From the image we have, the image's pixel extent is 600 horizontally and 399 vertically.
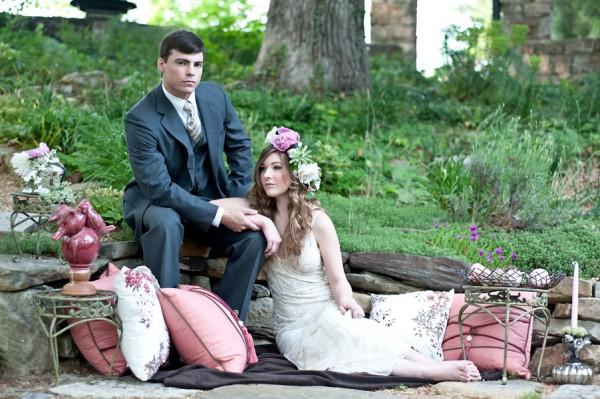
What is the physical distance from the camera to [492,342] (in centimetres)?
519

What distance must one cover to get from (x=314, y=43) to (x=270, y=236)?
5198 millimetres

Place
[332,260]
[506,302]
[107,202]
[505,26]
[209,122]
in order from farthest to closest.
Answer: [505,26] < [107,202] < [209,122] < [332,260] < [506,302]

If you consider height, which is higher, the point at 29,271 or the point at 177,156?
the point at 177,156

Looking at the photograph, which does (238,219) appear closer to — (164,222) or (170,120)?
(164,222)

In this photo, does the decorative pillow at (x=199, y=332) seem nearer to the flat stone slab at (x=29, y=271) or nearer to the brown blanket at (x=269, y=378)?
the brown blanket at (x=269, y=378)

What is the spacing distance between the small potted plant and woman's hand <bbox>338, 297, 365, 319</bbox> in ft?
3.13

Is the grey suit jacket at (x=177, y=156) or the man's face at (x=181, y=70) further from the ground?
the man's face at (x=181, y=70)

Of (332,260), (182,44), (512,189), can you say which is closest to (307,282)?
(332,260)

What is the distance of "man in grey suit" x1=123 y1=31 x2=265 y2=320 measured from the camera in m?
5.15

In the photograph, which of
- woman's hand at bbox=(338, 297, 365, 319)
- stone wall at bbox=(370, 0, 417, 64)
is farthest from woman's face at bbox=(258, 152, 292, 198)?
stone wall at bbox=(370, 0, 417, 64)

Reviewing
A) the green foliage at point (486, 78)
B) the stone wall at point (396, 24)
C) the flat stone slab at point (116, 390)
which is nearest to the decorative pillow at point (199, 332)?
the flat stone slab at point (116, 390)

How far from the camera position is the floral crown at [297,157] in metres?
5.21

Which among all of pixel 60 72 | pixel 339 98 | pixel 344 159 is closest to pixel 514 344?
pixel 344 159

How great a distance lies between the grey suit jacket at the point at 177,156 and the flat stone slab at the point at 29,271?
18.0 inches
